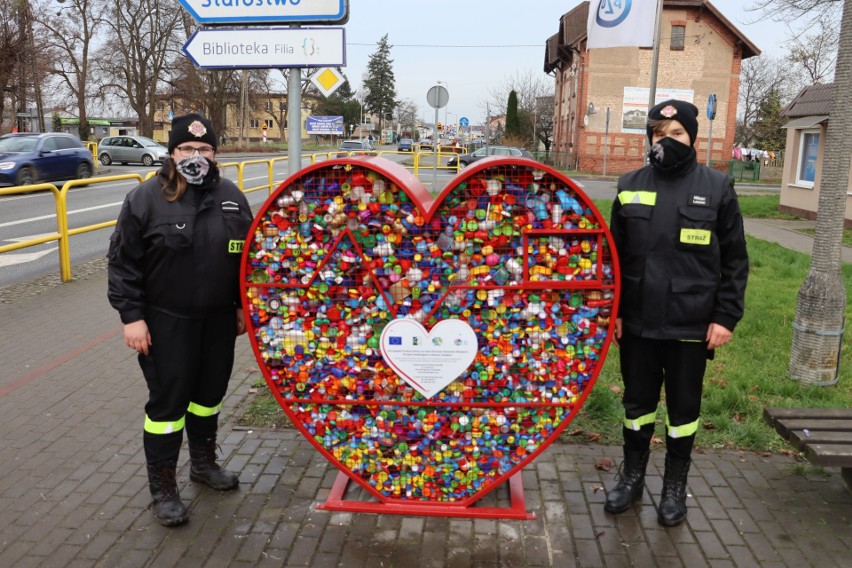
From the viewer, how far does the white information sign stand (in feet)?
15.6

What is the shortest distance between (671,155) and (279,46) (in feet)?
8.68

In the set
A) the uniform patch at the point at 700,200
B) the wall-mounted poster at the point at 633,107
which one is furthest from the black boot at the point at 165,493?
the wall-mounted poster at the point at 633,107

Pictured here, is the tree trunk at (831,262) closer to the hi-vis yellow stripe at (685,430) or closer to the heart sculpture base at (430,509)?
the hi-vis yellow stripe at (685,430)

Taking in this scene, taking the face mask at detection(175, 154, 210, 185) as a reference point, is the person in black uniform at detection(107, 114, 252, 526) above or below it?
below

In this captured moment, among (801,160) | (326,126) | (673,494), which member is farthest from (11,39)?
(673,494)

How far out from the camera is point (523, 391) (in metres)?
3.58

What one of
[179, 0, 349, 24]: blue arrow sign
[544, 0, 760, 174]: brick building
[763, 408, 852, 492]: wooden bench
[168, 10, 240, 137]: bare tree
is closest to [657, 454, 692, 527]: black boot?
[763, 408, 852, 492]: wooden bench

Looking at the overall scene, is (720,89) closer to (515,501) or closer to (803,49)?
(803,49)

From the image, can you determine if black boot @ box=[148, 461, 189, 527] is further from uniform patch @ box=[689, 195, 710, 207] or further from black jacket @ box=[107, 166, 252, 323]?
uniform patch @ box=[689, 195, 710, 207]

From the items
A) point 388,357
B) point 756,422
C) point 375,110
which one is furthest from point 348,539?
point 375,110

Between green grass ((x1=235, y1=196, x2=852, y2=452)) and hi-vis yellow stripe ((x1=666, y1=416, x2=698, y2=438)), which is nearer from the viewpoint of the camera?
hi-vis yellow stripe ((x1=666, y1=416, x2=698, y2=438))

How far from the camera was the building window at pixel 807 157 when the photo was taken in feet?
56.2

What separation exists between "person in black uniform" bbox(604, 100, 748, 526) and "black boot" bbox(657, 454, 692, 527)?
16 mm

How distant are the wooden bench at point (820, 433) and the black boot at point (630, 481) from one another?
0.75m
